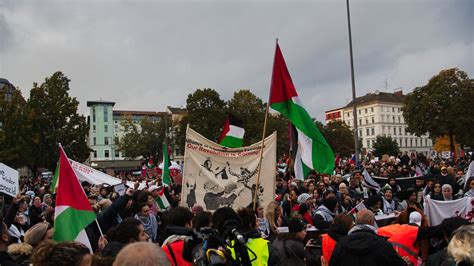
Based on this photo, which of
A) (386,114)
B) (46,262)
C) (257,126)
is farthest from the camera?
(386,114)

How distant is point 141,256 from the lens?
7.63 ft

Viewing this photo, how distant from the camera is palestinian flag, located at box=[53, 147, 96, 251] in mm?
4949

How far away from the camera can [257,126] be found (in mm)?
63312

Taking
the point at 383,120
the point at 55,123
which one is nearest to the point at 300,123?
the point at 55,123

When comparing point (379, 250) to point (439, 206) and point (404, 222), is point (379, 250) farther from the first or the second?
point (439, 206)

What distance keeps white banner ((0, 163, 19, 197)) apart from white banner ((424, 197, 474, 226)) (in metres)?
7.13

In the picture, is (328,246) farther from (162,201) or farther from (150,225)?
(162,201)

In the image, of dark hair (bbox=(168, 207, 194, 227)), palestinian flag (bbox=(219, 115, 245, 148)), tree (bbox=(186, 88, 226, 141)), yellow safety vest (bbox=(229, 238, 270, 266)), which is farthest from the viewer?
tree (bbox=(186, 88, 226, 141))

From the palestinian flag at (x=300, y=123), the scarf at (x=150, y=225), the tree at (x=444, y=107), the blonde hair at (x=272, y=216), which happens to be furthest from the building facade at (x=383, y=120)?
the scarf at (x=150, y=225)

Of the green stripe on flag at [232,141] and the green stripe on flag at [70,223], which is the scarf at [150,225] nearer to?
the green stripe on flag at [70,223]

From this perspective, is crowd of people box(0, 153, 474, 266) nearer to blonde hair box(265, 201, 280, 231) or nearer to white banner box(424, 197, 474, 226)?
blonde hair box(265, 201, 280, 231)

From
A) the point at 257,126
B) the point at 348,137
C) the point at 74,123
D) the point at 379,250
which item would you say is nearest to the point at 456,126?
the point at 257,126

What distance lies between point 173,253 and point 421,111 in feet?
198

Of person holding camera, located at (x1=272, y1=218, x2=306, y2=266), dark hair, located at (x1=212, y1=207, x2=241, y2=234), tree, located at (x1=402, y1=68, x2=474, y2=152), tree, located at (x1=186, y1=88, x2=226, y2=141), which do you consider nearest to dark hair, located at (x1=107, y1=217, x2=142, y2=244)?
dark hair, located at (x1=212, y1=207, x2=241, y2=234)
